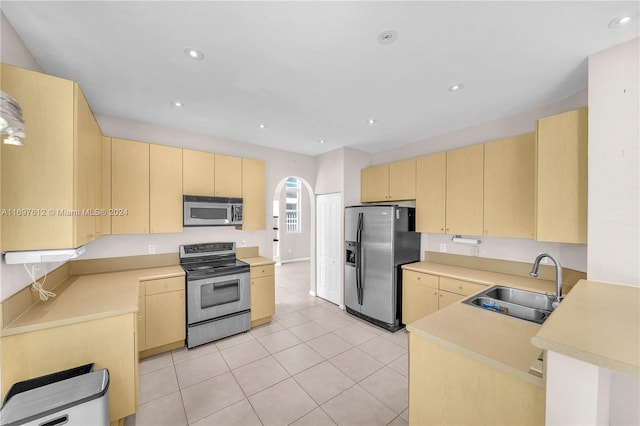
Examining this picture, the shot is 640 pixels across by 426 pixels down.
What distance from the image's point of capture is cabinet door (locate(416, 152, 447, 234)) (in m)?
3.25

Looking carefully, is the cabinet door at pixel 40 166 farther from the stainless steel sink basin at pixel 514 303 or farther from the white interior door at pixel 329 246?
the white interior door at pixel 329 246

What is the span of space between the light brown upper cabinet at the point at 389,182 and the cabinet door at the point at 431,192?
11 cm

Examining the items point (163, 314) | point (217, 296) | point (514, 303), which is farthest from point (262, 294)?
point (514, 303)

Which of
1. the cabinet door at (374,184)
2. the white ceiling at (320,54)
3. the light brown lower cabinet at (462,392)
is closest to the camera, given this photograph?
the light brown lower cabinet at (462,392)

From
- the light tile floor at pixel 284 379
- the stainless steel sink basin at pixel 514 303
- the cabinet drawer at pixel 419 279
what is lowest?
the light tile floor at pixel 284 379

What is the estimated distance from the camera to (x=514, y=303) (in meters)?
2.22

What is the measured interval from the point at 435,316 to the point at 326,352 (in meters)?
1.71

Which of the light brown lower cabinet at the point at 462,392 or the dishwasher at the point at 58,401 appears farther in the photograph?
the dishwasher at the point at 58,401

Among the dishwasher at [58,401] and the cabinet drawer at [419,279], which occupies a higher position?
the cabinet drawer at [419,279]

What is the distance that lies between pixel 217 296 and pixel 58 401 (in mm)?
1718

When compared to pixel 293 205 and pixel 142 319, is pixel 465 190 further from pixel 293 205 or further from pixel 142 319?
pixel 293 205

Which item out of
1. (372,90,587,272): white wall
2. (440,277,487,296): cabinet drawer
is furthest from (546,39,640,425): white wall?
(440,277,487,296): cabinet drawer

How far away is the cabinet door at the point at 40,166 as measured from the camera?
143 cm

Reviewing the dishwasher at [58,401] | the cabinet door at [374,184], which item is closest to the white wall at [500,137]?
the cabinet door at [374,184]
